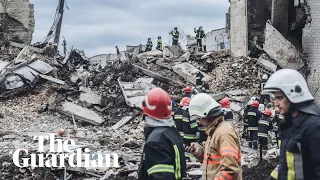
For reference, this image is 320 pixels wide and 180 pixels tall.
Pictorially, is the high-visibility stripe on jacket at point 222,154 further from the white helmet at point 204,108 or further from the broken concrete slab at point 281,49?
the broken concrete slab at point 281,49

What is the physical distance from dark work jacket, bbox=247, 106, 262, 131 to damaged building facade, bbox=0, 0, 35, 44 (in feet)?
42.8

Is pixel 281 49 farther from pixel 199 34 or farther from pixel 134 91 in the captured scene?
pixel 199 34

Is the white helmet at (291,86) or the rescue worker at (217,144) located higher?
the white helmet at (291,86)

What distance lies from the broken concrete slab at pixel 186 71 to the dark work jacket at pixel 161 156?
14.4 m

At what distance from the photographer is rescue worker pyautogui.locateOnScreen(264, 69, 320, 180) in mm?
2693

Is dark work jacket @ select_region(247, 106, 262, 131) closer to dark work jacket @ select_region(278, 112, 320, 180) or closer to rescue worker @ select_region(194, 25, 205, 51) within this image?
dark work jacket @ select_region(278, 112, 320, 180)

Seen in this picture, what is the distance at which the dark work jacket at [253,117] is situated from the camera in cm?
1096

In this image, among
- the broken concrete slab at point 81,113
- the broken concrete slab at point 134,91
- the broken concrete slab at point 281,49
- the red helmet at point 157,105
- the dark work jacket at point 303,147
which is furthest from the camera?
the broken concrete slab at point 281,49

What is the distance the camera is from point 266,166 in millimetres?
8094

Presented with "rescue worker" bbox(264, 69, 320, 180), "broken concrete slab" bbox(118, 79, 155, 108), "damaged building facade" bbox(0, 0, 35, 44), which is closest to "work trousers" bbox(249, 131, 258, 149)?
"broken concrete slab" bbox(118, 79, 155, 108)

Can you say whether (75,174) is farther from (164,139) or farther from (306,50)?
(306,50)

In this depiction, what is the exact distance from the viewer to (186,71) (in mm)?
18156

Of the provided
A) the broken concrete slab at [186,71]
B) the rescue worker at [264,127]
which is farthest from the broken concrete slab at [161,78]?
the rescue worker at [264,127]

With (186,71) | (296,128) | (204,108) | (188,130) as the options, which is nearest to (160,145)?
(204,108)
